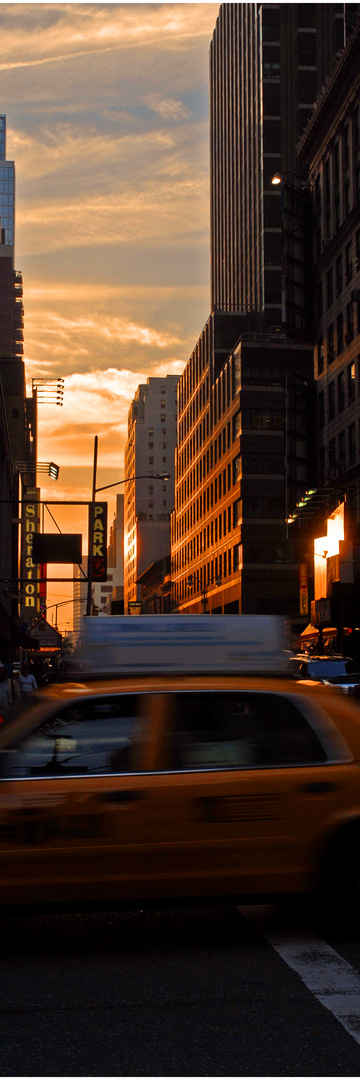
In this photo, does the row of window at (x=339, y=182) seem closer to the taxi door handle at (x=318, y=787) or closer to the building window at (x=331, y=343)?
the building window at (x=331, y=343)

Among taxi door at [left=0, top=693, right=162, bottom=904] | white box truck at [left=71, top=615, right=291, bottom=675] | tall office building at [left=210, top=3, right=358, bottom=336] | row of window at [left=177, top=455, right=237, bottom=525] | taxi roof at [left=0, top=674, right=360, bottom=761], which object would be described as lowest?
taxi door at [left=0, top=693, right=162, bottom=904]

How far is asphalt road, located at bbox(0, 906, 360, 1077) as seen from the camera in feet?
15.2

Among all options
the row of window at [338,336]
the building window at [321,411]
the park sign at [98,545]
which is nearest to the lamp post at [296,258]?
the row of window at [338,336]

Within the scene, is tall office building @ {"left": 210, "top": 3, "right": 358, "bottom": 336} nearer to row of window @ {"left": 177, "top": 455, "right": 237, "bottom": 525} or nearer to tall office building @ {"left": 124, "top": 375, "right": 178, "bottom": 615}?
row of window @ {"left": 177, "top": 455, "right": 237, "bottom": 525}

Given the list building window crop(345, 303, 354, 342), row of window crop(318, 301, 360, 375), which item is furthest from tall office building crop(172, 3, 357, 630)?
building window crop(345, 303, 354, 342)

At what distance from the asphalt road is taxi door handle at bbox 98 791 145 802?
863 millimetres

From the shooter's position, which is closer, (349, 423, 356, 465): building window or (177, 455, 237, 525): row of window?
(349, 423, 356, 465): building window

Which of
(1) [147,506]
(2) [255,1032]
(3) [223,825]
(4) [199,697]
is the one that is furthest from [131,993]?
(1) [147,506]

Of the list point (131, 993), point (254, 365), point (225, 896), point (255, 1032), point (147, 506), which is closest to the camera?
point (255, 1032)

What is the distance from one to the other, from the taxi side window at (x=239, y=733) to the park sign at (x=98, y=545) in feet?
102

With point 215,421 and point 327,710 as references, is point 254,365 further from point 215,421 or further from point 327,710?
point 327,710

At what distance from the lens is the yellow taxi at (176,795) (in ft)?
21.1

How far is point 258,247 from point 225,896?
103 meters

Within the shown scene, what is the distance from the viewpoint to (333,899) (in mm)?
6605
